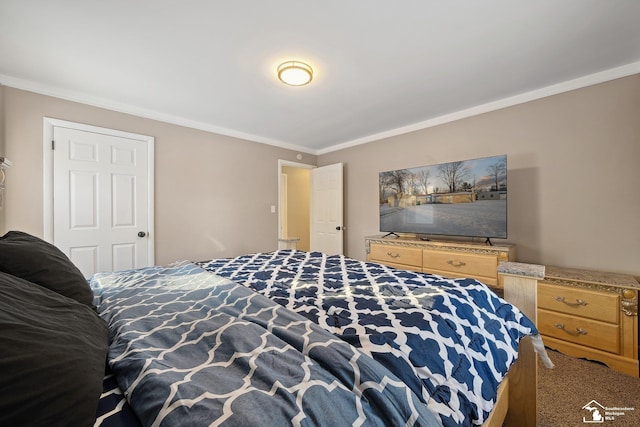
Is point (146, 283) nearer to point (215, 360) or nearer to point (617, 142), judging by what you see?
point (215, 360)

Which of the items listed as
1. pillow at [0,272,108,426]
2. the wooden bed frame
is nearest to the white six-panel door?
pillow at [0,272,108,426]

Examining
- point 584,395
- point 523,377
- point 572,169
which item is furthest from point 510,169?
point 523,377

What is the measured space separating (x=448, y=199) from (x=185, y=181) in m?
3.31

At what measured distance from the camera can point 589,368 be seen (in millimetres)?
1948

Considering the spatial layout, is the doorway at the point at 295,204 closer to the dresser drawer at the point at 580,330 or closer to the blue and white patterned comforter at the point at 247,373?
the dresser drawer at the point at 580,330

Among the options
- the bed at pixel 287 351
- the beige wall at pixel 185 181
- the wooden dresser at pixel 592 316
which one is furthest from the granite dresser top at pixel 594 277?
the beige wall at pixel 185 181

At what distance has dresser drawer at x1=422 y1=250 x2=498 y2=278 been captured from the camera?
2559 millimetres

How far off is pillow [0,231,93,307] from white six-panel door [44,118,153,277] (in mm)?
1967

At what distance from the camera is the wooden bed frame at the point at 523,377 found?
125 centimetres

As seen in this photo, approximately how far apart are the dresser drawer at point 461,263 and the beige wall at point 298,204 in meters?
3.21

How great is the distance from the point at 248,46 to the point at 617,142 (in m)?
3.23

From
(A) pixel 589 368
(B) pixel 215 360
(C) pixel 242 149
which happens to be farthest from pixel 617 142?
(C) pixel 242 149

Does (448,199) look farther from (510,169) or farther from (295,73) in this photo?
(295,73)

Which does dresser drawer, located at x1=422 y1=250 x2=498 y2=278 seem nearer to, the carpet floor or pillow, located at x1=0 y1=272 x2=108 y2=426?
the carpet floor
